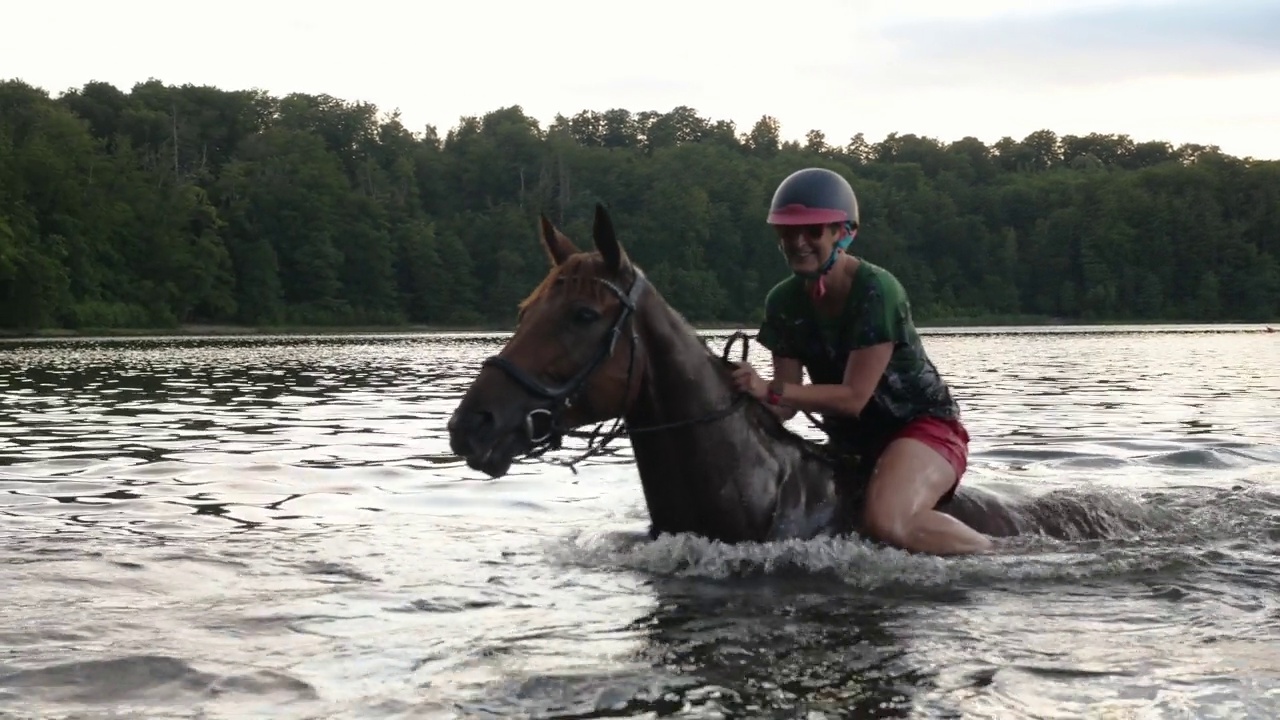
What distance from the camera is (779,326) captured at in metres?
7.40

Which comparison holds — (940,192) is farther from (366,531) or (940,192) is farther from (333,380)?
(366,531)

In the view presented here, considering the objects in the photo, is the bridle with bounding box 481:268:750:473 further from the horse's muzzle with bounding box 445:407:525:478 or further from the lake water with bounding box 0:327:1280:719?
the lake water with bounding box 0:327:1280:719

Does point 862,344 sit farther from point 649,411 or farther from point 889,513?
point 649,411

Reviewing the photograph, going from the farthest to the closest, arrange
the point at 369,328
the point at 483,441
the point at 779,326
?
the point at 369,328
the point at 779,326
the point at 483,441

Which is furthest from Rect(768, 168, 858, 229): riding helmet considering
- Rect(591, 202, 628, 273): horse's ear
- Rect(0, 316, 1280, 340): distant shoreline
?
Rect(0, 316, 1280, 340): distant shoreline

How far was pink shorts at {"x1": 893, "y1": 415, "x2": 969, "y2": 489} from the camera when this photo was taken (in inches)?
280

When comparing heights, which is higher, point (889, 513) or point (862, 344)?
point (862, 344)

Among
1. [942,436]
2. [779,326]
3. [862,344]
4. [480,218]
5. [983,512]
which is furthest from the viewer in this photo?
[480,218]

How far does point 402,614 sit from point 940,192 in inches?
6132

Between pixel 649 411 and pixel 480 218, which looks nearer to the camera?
pixel 649 411

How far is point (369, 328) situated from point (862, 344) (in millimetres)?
103819

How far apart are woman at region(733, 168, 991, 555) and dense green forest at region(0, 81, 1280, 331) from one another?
8087 centimetres

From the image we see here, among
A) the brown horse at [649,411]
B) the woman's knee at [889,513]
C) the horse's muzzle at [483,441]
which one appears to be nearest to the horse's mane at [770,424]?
the brown horse at [649,411]

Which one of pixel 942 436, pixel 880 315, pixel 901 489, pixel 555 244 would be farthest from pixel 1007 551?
pixel 555 244
